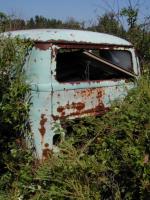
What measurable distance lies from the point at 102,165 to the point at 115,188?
8.9 inches

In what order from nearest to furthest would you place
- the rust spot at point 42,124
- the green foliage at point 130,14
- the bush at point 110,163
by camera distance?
the bush at point 110,163 < the rust spot at point 42,124 < the green foliage at point 130,14

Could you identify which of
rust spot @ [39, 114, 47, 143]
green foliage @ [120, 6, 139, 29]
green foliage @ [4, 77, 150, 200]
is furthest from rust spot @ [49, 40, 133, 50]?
green foliage @ [120, 6, 139, 29]

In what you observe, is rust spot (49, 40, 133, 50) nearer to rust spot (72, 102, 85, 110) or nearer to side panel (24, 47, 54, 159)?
side panel (24, 47, 54, 159)

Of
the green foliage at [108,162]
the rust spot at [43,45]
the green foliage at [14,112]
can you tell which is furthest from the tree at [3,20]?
the green foliage at [108,162]

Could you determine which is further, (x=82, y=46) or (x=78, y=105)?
(x=82, y=46)

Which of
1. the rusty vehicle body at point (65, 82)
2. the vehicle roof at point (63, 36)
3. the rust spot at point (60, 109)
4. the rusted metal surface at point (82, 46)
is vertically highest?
the vehicle roof at point (63, 36)

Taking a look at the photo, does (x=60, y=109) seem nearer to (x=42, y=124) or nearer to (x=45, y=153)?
(x=42, y=124)

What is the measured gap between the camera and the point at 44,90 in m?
4.52

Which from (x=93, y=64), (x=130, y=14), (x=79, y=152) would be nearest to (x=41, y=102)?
(x=79, y=152)

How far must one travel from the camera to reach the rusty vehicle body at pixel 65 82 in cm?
454

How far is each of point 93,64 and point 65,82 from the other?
3.99ft

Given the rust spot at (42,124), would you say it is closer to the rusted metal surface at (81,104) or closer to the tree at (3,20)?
the rusted metal surface at (81,104)

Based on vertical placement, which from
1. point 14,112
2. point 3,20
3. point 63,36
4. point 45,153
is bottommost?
point 45,153

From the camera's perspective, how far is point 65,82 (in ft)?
15.6
